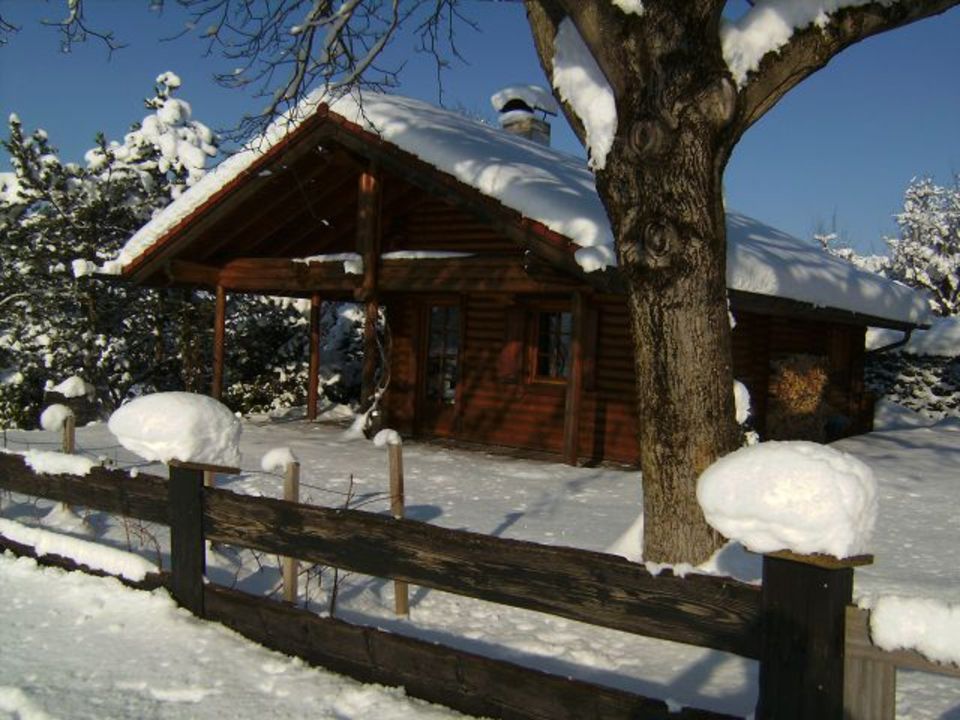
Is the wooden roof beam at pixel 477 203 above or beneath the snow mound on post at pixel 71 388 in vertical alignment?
above

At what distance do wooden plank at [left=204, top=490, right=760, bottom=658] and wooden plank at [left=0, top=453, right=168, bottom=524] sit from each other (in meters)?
0.45

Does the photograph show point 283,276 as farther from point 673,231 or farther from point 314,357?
point 673,231

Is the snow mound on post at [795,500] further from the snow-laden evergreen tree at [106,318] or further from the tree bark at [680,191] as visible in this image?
the snow-laden evergreen tree at [106,318]

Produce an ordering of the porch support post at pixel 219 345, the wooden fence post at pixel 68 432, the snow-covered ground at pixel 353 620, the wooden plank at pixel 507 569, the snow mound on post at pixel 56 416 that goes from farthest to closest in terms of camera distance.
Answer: the porch support post at pixel 219 345
the snow mound on post at pixel 56 416
the wooden fence post at pixel 68 432
the snow-covered ground at pixel 353 620
the wooden plank at pixel 507 569

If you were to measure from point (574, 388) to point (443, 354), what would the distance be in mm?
3627

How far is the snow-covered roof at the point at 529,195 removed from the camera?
9.06 m

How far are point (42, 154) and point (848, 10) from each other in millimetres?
17091

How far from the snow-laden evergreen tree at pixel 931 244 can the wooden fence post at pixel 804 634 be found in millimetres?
27323

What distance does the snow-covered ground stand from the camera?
11.2 ft

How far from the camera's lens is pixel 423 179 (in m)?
10.2

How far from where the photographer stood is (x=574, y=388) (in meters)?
10.1

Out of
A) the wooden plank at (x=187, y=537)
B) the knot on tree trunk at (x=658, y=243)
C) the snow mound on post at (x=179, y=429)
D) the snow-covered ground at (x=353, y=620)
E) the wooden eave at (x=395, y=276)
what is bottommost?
the snow-covered ground at (x=353, y=620)

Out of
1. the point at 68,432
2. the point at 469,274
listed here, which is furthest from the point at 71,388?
the point at 469,274

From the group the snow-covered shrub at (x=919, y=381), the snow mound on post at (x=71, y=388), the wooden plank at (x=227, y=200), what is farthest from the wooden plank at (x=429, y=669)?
the snow-covered shrub at (x=919, y=381)
